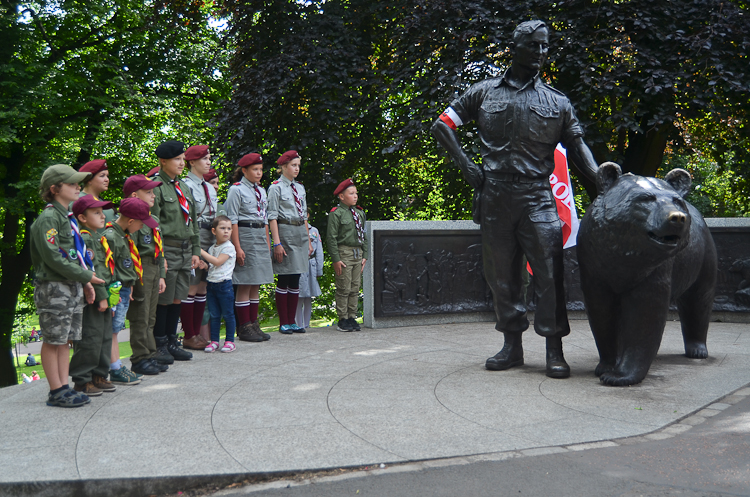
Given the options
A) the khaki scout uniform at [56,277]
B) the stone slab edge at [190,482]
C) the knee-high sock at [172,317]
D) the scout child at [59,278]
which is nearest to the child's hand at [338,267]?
the knee-high sock at [172,317]

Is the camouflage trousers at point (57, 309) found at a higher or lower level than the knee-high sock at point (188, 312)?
higher

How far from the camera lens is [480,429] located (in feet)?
13.0

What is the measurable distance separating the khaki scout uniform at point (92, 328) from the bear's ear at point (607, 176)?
378cm

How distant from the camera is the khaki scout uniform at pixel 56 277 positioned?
4465 millimetres

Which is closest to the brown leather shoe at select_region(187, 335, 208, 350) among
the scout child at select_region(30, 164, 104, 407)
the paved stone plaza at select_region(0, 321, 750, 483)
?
the paved stone plaza at select_region(0, 321, 750, 483)

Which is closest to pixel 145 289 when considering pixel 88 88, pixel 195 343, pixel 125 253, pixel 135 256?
pixel 135 256

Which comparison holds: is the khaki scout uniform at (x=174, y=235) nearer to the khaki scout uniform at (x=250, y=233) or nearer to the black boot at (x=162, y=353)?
the black boot at (x=162, y=353)

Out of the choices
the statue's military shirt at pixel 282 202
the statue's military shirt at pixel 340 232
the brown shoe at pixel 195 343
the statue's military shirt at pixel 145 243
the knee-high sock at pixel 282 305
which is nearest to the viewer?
the statue's military shirt at pixel 145 243

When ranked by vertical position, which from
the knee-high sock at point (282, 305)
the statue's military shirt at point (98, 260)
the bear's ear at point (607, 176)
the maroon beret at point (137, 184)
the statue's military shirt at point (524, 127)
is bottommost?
the knee-high sock at point (282, 305)

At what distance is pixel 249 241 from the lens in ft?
24.6

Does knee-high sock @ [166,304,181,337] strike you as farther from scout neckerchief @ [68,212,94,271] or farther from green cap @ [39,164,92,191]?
green cap @ [39,164,92,191]

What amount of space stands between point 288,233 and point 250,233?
644 millimetres

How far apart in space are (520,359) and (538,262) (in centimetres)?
102

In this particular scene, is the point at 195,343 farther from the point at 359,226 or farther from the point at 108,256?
the point at 359,226
